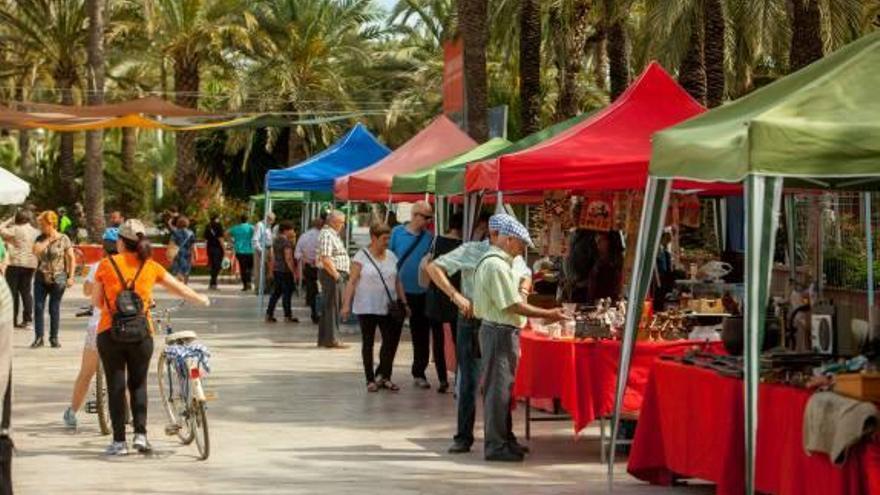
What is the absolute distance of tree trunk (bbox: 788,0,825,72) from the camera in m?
25.6

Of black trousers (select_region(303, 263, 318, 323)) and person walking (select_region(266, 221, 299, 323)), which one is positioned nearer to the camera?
black trousers (select_region(303, 263, 318, 323))

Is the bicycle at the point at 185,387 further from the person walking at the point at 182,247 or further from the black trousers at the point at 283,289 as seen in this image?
the person walking at the point at 182,247

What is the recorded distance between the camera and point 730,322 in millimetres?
11305

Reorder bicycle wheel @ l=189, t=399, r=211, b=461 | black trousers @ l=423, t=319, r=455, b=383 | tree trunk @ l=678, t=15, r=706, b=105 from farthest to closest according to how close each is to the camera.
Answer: tree trunk @ l=678, t=15, r=706, b=105
black trousers @ l=423, t=319, r=455, b=383
bicycle wheel @ l=189, t=399, r=211, b=461

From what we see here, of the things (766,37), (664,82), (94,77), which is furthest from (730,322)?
(94,77)

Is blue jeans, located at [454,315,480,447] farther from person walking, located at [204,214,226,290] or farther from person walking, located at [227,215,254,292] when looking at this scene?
person walking, located at [204,214,226,290]

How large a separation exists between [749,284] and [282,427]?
6595 mm

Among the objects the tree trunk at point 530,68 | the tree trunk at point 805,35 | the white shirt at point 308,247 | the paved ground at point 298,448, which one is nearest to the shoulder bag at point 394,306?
the paved ground at point 298,448

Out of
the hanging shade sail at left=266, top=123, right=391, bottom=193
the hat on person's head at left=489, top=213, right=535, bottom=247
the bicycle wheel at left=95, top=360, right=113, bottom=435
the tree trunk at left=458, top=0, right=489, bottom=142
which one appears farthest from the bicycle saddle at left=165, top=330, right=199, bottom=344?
the tree trunk at left=458, top=0, right=489, bottom=142

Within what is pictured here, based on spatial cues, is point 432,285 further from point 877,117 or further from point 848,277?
point 877,117

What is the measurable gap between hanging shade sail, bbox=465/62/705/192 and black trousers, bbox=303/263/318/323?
12.5 meters

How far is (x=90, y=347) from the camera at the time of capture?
45.0 feet

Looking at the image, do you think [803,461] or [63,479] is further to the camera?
[63,479]

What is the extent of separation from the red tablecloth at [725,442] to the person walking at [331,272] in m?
10.8
